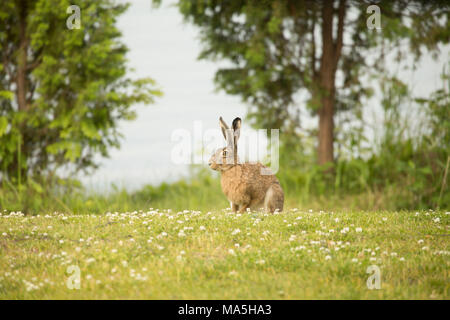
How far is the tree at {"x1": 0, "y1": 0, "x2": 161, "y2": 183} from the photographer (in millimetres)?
14492

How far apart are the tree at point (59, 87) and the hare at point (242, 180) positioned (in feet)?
24.5

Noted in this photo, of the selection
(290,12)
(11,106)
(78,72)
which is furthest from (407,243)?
(11,106)

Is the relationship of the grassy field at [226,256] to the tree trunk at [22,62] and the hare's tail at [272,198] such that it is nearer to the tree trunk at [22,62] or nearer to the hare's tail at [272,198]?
the hare's tail at [272,198]

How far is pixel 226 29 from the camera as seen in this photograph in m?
14.0

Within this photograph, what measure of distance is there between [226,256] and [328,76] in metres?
9.48

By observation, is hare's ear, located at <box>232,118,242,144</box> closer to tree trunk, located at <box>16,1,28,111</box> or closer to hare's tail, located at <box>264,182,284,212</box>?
hare's tail, located at <box>264,182,284,212</box>

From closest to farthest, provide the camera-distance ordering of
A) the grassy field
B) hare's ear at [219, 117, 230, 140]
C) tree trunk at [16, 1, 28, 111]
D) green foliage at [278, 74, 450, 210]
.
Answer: the grassy field < hare's ear at [219, 117, 230, 140] < green foliage at [278, 74, 450, 210] < tree trunk at [16, 1, 28, 111]

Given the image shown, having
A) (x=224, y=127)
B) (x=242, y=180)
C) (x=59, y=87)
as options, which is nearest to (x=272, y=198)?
(x=242, y=180)

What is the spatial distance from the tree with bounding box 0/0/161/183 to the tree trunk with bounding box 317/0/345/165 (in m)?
5.26

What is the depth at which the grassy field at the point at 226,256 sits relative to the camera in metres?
5.04

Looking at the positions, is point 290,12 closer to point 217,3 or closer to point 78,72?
point 217,3

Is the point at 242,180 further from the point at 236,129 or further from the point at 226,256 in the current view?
the point at 226,256

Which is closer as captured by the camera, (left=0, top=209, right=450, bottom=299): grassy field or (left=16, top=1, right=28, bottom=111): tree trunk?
(left=0, top=209, right=450, bottom=299): grassy field

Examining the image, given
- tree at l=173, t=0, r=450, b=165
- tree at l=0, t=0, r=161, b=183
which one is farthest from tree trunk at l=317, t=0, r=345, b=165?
tree at l=0, t=0, r=161, b=183
